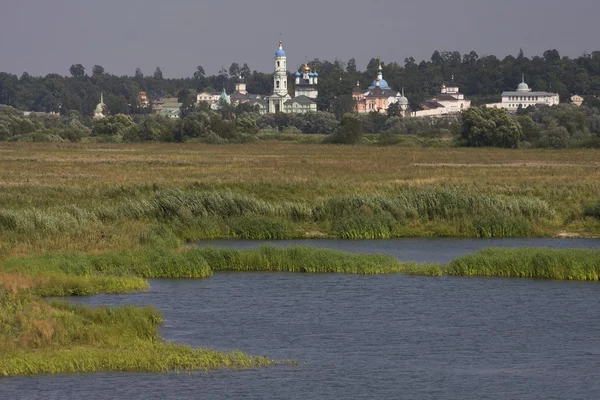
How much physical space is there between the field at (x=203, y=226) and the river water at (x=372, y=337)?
0.68m

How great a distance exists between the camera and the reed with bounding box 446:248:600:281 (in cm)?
3391

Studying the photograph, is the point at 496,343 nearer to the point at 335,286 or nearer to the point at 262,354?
A: the point at 262,354

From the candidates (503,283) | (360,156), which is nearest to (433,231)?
(503,283)

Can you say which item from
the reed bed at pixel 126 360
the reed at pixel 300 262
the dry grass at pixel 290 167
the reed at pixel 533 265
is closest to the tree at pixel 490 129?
the dry grass at pixel 290 167

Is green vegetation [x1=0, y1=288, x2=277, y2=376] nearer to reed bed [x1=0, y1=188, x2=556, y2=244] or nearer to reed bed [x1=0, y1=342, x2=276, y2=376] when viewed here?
reed bed [x1=0, y1=342, x2=276, y2=376]

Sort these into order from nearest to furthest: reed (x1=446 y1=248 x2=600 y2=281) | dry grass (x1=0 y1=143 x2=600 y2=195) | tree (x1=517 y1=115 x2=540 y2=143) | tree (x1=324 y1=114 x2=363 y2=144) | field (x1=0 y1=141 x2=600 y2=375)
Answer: field (x1=0 y1=141 x2=600 y2=375), reed (x1=446 y1=248 x2=600 y2=281), dry grass (x1=0 y1=143 x2=600 y2=195), tree (x1=517 y1=115 x2=540 y2=143), tree (x1=324 y1=114 x2=363 y2=144)

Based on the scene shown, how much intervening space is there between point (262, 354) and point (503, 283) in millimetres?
10666

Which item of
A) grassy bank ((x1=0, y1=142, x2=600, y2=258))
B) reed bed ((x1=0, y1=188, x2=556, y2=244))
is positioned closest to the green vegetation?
grassy bank ((x1=0, y1=142, x2=600, y2=258))

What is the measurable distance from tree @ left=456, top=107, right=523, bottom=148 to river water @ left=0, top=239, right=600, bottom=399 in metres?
76.7

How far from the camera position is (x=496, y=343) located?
26422 mm

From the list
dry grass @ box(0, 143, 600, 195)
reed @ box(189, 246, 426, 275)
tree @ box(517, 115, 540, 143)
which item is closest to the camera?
reed @ box(189, 246, 426, 275)

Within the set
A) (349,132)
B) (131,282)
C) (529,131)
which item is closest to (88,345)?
(131,282)

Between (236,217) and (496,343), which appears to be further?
(236,217)

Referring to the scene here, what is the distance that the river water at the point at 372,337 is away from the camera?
2262cm
